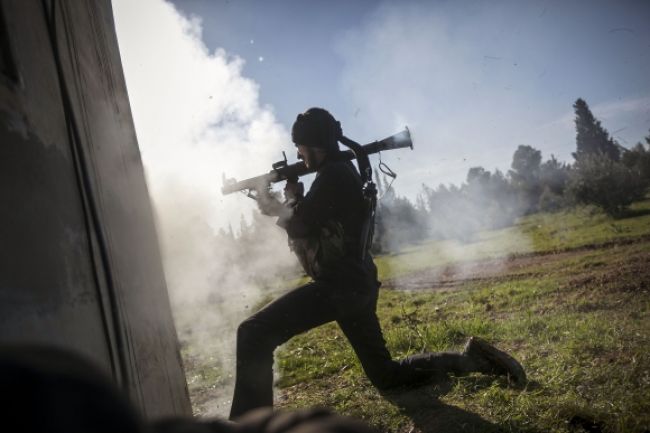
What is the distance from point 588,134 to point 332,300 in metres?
62.2

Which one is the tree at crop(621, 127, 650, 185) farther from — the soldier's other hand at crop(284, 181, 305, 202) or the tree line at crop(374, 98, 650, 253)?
the soldier's other hand at crop(284, 181, 305, 202)

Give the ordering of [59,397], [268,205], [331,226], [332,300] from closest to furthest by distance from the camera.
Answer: [59,397], [332,300], [331,226], [268,205]

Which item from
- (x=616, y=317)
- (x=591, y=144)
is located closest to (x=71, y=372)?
(x=616, y=317)

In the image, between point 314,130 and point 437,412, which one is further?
point 314,130

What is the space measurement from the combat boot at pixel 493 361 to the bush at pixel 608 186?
19.4 metres

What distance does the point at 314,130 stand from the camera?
3.47 m

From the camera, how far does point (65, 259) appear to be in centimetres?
164

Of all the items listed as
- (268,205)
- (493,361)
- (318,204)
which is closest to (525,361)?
(493,361)

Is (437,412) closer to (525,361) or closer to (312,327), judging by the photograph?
(312,327)

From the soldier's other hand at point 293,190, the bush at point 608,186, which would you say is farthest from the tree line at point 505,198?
the soldier's other hand at point 293,190

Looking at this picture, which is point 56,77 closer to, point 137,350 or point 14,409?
point 137,350

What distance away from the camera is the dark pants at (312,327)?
263cm

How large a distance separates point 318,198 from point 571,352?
2582mm

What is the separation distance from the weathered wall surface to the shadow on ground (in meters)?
1.62
